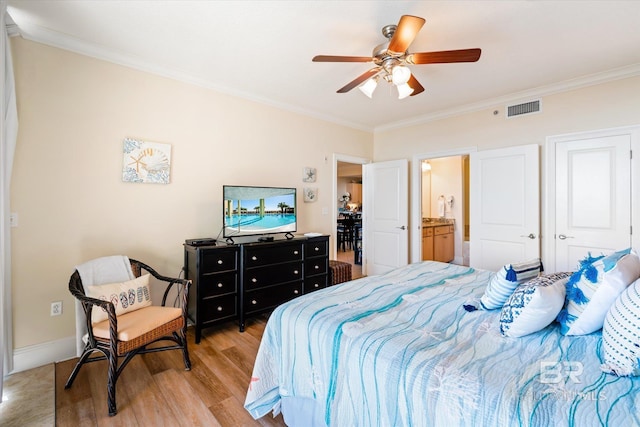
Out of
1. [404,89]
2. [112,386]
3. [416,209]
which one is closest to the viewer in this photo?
[112,386]

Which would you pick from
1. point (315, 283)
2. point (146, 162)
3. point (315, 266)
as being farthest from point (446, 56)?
point (146, 162)

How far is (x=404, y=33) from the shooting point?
1860 millimetres

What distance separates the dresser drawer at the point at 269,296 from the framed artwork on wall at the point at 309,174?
1586mm

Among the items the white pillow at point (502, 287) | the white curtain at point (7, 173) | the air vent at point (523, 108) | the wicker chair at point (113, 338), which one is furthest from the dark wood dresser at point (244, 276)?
the air vent at point (523, 108)

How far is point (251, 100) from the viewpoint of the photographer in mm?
3645

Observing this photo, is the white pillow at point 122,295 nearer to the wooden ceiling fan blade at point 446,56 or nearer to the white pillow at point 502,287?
the white pillow at point 502,287

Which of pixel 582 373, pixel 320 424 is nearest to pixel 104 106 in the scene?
pixel 320 424

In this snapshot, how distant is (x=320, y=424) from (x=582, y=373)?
110 centimetres

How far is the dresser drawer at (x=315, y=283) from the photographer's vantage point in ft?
11.4

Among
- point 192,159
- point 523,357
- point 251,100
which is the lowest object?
point 523,357

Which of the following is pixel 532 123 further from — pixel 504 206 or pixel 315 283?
pixel 315 283

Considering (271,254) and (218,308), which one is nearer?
(218,308)

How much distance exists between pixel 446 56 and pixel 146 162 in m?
2.80

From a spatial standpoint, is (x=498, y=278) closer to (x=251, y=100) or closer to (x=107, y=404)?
(x=107, y=404)
